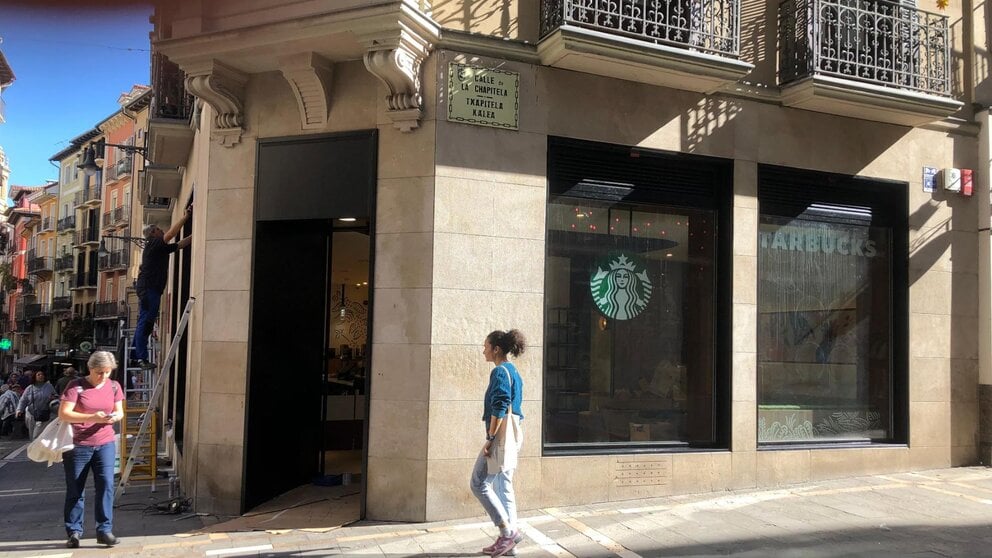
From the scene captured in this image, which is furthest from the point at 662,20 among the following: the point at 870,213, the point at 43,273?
the point at 43,273

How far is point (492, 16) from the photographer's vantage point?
812 centimetres

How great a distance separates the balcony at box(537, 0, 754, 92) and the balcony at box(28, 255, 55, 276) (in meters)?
70.8

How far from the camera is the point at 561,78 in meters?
8.32

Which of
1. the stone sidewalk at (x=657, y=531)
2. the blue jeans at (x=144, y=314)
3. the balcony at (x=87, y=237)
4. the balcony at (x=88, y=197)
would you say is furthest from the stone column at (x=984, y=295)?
the balcony at (x=87, y=237)

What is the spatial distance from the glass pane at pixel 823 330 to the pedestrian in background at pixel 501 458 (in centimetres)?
433

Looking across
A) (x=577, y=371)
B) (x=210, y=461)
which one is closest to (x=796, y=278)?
(x=577, y=371)

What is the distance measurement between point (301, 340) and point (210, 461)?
5.63 feet

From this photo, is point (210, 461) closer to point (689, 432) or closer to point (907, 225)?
point (689, 432)

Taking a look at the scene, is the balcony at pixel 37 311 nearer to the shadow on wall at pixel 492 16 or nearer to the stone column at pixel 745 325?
the shadow on wall at pixel 492 16

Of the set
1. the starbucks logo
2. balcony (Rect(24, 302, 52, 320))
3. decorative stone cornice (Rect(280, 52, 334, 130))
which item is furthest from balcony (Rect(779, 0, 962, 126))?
balcony (Rect(24, 302, 52, 320))

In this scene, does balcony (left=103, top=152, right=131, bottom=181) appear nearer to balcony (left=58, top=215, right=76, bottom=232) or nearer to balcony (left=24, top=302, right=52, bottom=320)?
balcony (left=58, top=215, right=76, bottom=232)

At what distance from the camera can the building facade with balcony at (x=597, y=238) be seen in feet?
25.4

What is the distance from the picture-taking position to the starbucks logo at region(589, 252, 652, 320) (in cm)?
880

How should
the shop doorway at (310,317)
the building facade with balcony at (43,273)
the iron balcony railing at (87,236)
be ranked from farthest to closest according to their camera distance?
the building facade with balcony at (43,273)
the iron balcony railing at (87,236)
the shop doorway at (310,317)
